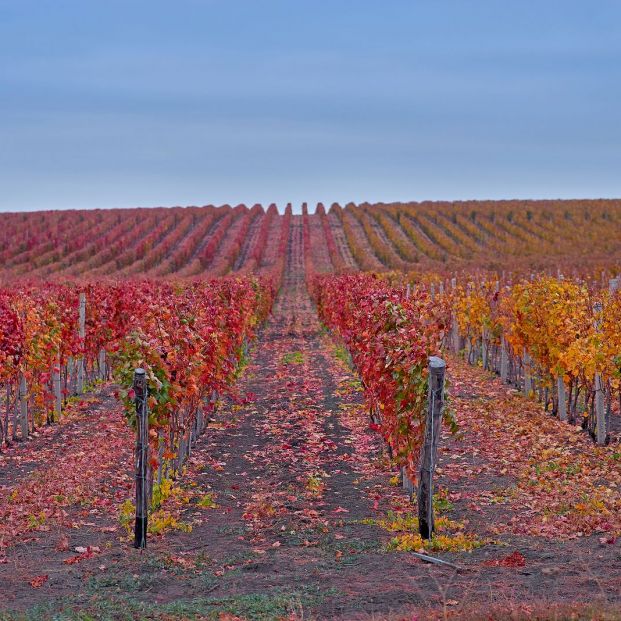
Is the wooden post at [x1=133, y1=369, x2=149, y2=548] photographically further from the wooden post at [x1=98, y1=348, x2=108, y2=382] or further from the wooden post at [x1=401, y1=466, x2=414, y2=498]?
the wooden post at [x1=98, y1=348, x2=108, y2=382]

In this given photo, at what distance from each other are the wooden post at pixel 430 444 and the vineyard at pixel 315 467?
21 mm

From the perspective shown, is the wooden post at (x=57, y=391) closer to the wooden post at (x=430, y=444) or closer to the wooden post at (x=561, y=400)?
the wooden post at (x=430, y=444)

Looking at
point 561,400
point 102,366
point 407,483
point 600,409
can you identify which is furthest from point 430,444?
point 102,366

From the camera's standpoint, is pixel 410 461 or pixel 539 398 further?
pixel 539 398

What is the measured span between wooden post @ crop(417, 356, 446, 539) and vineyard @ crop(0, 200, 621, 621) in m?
0.02

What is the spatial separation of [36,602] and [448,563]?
3712 millimetres

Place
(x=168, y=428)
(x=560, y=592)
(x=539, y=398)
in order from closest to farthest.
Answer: (x=560, y=592) < (x=168, y=428) < (x=539, y=398)

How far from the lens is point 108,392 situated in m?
19.4

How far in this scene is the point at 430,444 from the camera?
334 inches

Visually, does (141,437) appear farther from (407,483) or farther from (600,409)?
(600,409)

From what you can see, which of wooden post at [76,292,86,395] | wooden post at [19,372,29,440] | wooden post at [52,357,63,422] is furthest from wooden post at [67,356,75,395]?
wooden post at [19,372,29,440]

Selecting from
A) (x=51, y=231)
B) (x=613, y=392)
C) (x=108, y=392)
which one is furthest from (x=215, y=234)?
(x=613, y=392)

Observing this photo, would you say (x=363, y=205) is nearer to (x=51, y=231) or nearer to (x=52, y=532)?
(x=51, y=231)

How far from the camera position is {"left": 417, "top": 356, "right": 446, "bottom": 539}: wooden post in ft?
27.3
